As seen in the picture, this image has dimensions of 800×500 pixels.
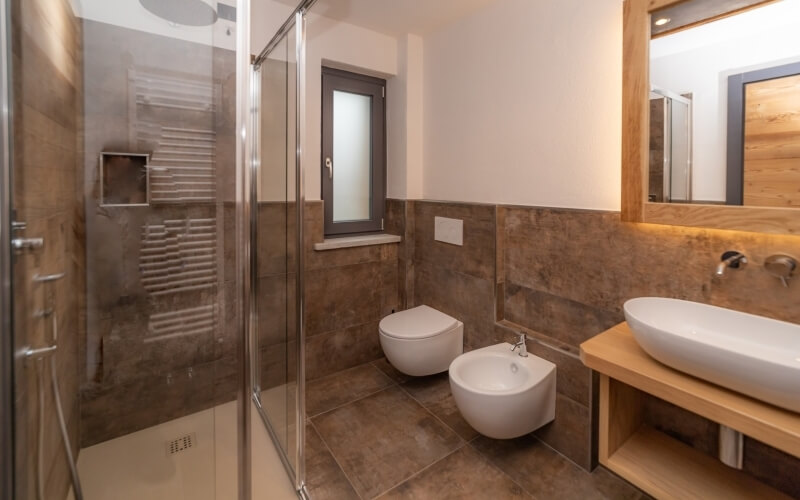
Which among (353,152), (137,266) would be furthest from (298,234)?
(353,152)

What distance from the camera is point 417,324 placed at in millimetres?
2438

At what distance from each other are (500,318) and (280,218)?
141 centimetres

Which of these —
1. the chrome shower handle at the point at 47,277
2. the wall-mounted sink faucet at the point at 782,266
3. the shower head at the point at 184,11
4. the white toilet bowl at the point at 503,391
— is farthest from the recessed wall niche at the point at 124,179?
the wall-mounted sink faucet at the point at 782,266

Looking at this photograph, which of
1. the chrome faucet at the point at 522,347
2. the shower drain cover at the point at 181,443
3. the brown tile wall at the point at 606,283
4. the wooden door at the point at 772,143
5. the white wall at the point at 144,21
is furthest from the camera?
the chrome faucet at the point at 522,347

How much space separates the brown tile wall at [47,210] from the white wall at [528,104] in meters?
1.99

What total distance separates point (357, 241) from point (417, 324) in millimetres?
746

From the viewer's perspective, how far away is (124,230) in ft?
5.03

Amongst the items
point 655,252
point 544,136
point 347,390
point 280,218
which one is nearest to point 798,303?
point 655,252

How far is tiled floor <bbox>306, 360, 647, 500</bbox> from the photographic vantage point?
1656 mm

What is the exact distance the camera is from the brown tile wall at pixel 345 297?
2588 millimetres

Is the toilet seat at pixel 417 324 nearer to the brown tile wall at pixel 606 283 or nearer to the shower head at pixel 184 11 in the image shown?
the brown tile wall at pixel 606 283

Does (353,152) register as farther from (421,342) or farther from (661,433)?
(661,433)

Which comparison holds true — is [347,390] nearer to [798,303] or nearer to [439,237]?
[439,237]

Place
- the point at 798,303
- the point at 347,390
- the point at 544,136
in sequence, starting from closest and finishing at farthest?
the point at 798,303 → the point at 544,136 → the point at 347,390
